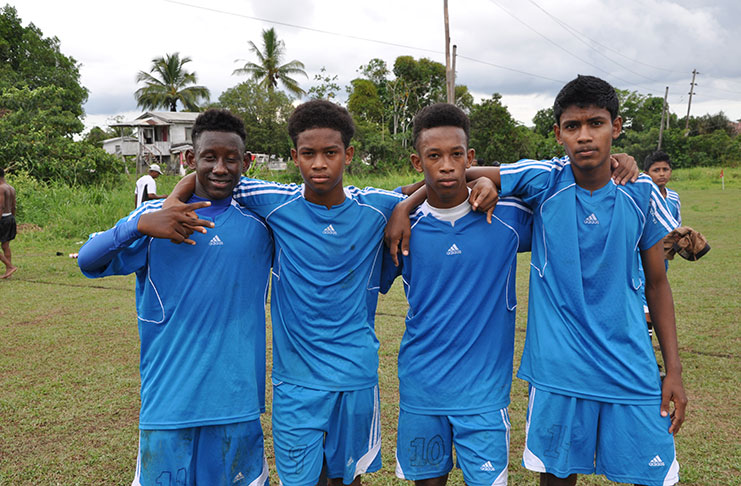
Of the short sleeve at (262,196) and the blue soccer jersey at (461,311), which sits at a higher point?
the short sleeve at (262,196)

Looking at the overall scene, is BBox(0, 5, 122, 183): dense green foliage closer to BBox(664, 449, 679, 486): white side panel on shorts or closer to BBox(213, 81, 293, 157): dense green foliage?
BBox(213, 81, 293, 157): dense green foliage

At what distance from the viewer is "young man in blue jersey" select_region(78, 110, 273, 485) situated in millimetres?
2436

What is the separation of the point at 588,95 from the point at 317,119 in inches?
47.5

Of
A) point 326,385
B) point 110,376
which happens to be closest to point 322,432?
point 326,385

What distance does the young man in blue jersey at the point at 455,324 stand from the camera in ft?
8.36

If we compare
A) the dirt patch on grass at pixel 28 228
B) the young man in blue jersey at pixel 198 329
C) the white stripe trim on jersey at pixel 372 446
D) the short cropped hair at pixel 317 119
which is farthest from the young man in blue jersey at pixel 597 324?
the dirt patch on grass at pixel 28 228

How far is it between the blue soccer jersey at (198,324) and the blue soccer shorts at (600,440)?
1239mm

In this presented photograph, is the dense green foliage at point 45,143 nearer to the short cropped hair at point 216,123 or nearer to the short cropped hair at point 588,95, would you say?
the short cropped hair at point 216,123

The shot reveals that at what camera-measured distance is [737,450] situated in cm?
364

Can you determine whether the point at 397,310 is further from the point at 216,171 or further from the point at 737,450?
the point at 216,171

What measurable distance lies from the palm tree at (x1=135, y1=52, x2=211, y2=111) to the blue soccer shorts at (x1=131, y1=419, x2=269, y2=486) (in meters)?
44.0

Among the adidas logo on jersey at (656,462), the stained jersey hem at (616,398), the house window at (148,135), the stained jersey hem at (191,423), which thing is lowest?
the adidas logo on jersey at (656,462)

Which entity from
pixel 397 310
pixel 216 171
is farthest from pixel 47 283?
pixel 216 171

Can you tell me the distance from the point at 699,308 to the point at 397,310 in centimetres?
382
